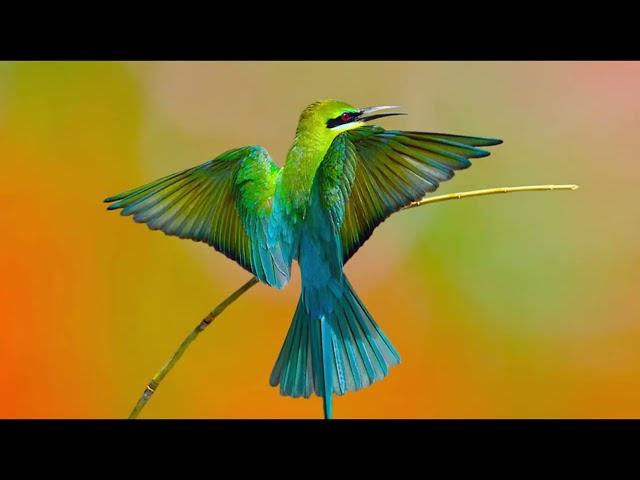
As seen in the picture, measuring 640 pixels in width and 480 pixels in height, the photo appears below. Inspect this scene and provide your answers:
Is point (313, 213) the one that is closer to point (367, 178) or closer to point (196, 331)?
point (367, 178)

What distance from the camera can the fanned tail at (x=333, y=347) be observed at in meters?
1.19

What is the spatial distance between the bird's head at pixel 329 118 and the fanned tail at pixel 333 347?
268mm

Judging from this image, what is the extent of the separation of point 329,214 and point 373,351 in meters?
0.27

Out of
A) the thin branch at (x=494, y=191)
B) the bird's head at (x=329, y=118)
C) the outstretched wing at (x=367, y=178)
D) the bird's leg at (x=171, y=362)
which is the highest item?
the bird's head at (x=329, y=118)

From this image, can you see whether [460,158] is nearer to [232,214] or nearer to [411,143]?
[411,143]

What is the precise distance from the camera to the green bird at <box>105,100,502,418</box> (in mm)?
1123

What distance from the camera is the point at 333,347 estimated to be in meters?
1.24

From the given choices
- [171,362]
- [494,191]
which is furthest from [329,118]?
[171,362]

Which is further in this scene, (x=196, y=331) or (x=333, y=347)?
(x=333, y=347)

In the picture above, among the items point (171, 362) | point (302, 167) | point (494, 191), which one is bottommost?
point (171, 362)

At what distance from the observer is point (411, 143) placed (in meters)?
1.06

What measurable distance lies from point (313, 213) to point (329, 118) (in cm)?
18

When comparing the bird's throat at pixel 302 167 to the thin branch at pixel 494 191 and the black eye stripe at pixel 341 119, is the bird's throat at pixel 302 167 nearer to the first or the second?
the black eye stripe at pixel 341 119

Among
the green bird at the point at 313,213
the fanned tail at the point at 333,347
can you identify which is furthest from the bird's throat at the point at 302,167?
the fanned tail at the point at 333,347
